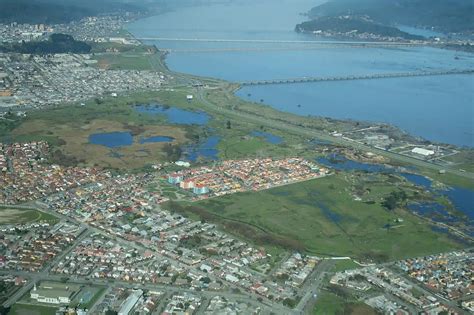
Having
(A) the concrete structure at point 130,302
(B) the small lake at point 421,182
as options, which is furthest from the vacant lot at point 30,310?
(B) the small lake at point 421,182

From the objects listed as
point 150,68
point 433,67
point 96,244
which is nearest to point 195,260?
point 96,244

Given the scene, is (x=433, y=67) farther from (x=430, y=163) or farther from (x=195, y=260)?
(x=195, y=260)

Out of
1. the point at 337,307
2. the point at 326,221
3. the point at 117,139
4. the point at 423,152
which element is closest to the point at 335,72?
the point at 423,152

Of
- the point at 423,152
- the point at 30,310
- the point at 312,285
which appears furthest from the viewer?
the point at 423,152

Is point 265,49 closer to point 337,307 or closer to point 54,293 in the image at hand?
point 337,307

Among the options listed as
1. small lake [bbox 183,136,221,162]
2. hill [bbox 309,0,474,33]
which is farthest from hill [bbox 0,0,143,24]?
small lake [bbox 183,136,221,162]
